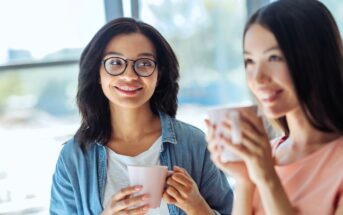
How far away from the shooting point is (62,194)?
4.99 ft

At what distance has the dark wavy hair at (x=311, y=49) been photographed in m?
0.87

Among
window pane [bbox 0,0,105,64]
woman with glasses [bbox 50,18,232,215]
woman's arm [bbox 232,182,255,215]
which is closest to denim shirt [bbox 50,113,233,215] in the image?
woman with glasses [bbox 50,18,232,215]

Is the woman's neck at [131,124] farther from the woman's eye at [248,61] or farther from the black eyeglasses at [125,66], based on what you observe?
the woman's eye at [248,61]

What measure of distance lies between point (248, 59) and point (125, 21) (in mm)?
670

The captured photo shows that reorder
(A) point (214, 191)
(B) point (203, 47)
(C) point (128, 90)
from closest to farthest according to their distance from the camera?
(C) point (128, 90) < (A) point (214, 191) < (B) point (203, 47)

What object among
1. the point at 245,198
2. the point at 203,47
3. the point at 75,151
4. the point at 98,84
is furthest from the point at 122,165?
the point at 203,47

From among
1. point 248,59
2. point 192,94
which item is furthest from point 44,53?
point 248,59

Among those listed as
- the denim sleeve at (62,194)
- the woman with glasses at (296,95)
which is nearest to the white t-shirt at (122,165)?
the denim sleeve at (62,194)

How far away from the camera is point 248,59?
3.05ft

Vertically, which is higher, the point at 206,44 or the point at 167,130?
the point at 206,44

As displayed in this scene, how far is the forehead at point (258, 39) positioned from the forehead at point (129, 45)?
575 millimetres

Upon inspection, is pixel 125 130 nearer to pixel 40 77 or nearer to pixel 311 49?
pixel 311 49

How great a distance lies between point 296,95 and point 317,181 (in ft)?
0.57

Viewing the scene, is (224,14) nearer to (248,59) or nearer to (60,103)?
(60,103)
